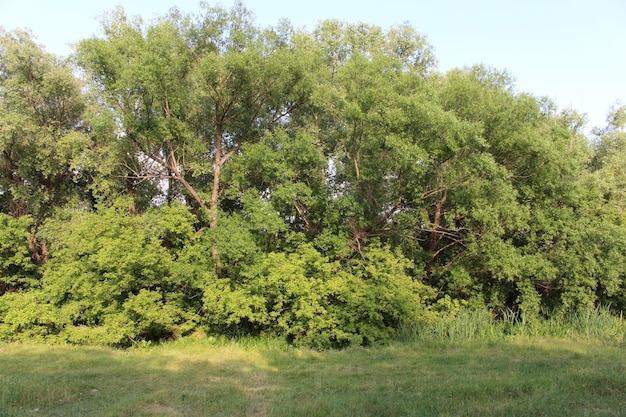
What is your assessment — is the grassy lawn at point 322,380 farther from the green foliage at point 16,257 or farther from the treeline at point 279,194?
the green foliage at point 16,257

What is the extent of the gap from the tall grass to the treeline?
458 mm

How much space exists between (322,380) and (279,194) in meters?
7.27

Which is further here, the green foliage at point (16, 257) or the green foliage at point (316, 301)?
the green foliage at point (16, 257)

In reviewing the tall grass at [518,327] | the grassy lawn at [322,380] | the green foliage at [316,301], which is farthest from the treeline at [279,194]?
the grassy lawn at [322,380]

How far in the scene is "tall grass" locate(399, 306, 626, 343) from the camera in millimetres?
12633

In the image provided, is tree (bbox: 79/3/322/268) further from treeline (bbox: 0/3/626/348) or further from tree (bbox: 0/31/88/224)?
tree (bbox: 0/31/88/224)

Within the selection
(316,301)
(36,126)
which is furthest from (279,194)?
(36,126)

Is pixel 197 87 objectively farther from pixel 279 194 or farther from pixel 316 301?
pixel 316 301

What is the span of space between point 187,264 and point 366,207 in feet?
20.5

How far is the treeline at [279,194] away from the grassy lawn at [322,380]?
1.90m

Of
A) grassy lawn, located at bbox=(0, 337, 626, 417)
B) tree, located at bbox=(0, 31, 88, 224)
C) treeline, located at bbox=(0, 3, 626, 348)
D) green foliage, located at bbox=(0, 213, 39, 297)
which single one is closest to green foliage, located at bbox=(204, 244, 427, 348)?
treeline, located at bbox=(0, 3, 626, 348)

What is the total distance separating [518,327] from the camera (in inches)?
546

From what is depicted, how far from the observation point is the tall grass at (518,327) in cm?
1263

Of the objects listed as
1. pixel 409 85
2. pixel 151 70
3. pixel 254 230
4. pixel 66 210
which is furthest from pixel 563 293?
pixel 66 210
